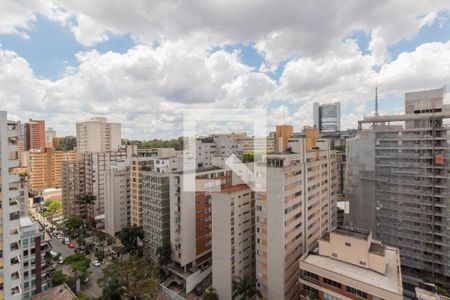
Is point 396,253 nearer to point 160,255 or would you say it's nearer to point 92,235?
point 160,255

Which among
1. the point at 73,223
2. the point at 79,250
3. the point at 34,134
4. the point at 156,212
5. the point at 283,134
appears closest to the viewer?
the point at 156,212

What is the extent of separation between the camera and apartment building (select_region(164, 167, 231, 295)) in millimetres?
20734

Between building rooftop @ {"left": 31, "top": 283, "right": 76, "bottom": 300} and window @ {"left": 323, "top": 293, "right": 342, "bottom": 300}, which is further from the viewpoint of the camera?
building rooftop @ {"left": 31, "top": 283, "right": 76, "bottom": 300}

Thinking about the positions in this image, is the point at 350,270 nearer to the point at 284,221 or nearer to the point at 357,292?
the point at 357,292

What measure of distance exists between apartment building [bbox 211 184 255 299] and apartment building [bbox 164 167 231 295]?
4.06 m

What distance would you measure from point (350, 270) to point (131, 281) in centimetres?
1559

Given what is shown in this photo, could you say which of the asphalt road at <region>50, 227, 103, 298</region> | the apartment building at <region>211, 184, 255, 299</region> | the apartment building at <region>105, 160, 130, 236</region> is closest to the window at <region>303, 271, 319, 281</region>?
the apartment building at <region>211, 184, 255, 299</region>

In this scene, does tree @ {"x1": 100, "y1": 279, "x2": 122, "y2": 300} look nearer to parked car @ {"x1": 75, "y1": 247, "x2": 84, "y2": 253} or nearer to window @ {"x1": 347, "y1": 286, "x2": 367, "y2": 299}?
parked car @ {"x1": 75, "y1": 247, "x2": 84, "y2": 253}

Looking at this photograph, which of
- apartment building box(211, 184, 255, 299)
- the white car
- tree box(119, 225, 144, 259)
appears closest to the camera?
apartment building box(211, 184, 255, 299)

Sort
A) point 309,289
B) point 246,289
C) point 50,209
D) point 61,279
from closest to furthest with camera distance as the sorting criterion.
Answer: point 309,289
point 246,289
point 61,279
point 50,209

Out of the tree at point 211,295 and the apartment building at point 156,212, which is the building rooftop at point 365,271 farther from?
the apartment building at point 156,212

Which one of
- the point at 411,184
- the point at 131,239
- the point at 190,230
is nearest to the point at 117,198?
the point at 131,239

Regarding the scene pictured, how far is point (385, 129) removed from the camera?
72.1 feet

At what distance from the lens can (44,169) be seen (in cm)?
5216
